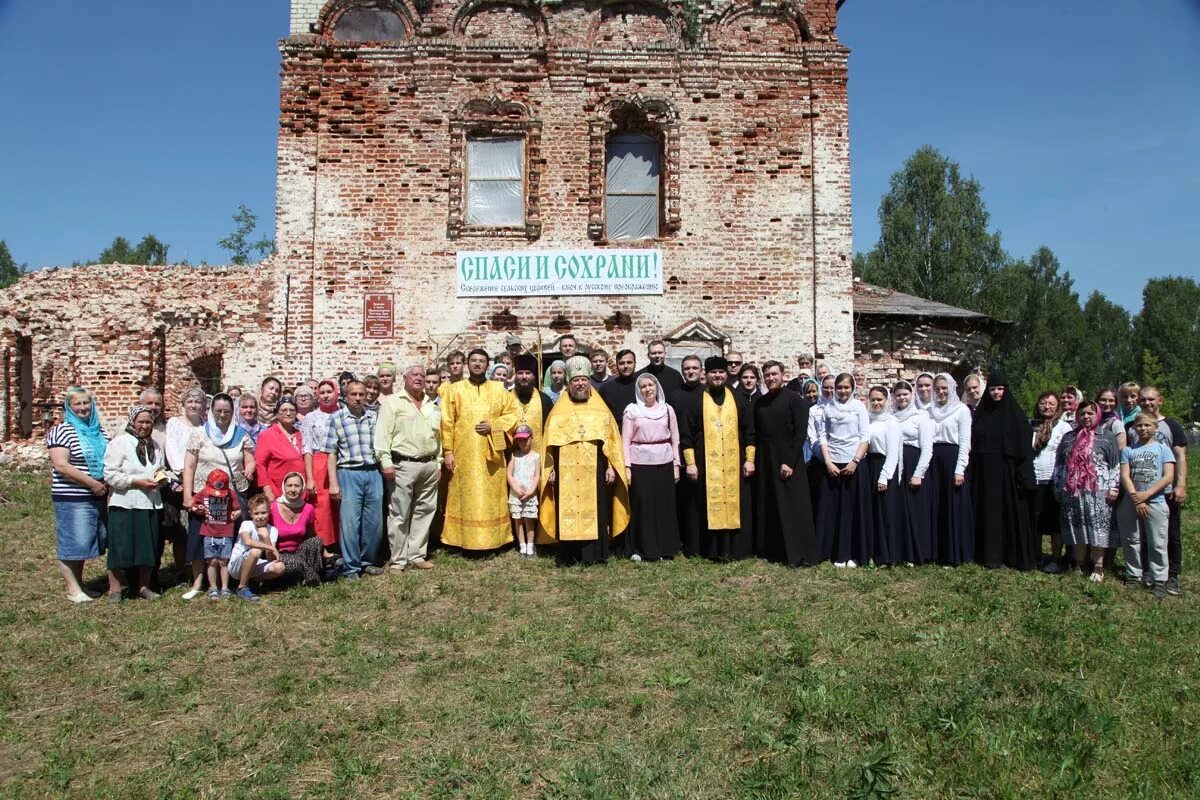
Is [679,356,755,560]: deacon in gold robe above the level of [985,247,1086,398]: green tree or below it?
below

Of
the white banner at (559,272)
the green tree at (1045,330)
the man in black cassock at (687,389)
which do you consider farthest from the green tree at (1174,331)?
the man in black cassock at (687,389)

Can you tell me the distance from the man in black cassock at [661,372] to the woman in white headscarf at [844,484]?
1384mm

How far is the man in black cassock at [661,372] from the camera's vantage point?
25.1 feet

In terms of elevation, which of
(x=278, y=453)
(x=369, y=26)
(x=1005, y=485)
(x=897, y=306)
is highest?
(x=369, y=26)

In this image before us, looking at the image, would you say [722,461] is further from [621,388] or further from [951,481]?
[951,481]

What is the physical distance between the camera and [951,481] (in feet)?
23.2

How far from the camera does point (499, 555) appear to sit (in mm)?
7363

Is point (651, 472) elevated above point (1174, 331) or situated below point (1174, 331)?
below

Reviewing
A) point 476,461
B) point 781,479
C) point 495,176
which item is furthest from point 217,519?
point 495,176

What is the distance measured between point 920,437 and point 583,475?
2.86 m

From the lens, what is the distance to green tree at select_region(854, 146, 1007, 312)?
3228 cm

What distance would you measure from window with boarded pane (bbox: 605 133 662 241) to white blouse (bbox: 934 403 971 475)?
6006 millimetres

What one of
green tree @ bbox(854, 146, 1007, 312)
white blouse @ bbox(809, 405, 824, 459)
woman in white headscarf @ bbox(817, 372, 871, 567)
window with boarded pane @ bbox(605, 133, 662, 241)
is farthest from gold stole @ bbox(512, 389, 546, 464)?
green tree @ bbox(854, 146, 1007, 312)

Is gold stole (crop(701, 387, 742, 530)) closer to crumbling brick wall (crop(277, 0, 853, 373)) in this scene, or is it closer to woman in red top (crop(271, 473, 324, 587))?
woman in red top (crop(271, 473, 324, 587))
